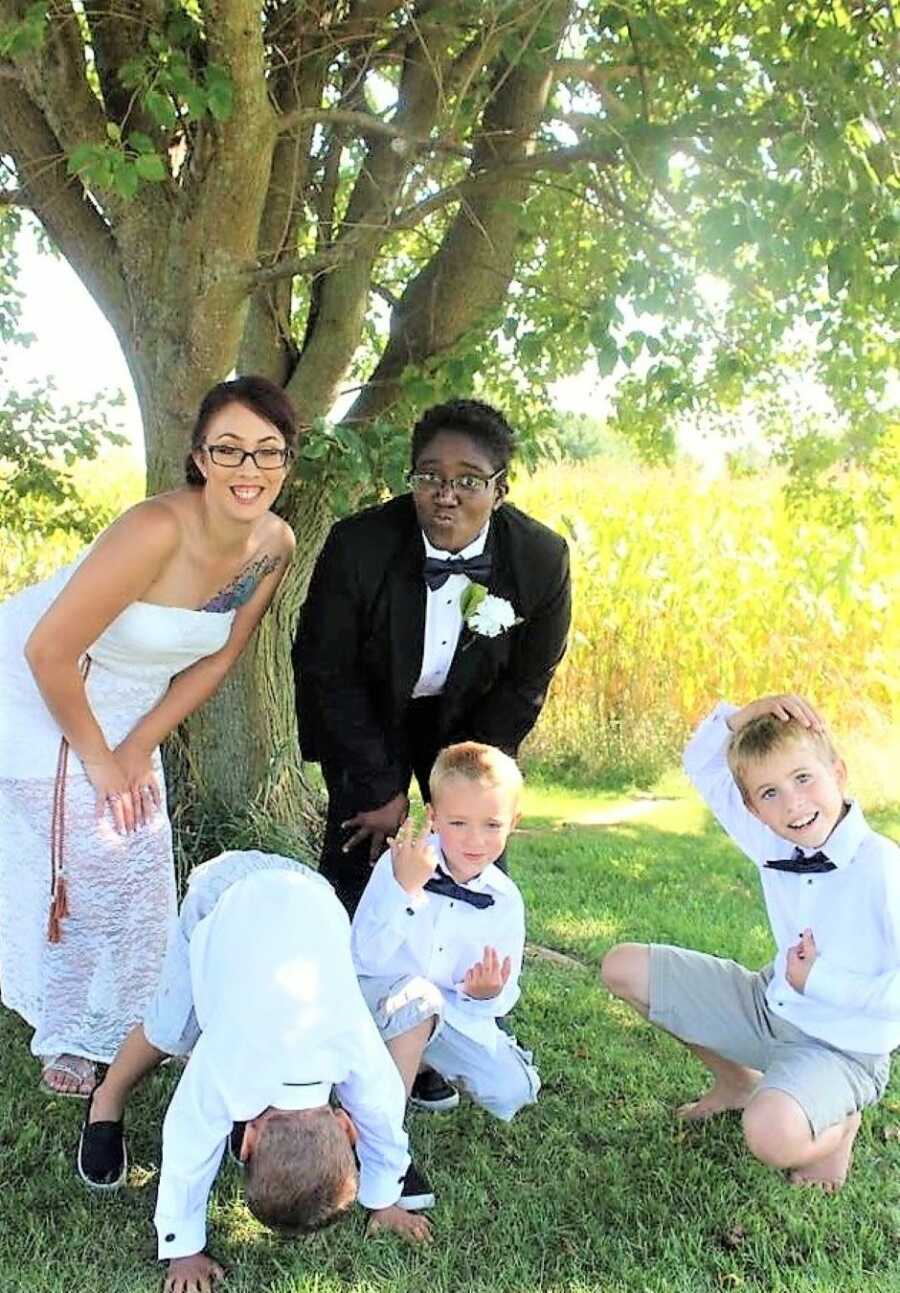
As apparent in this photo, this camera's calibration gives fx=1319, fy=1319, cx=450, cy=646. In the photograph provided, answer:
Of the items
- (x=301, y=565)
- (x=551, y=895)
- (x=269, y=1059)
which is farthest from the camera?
(x=551, y=895)

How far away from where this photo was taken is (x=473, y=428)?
354cm

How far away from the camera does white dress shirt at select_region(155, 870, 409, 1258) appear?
2662 millimetres

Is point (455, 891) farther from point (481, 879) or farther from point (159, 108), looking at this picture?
point (159, 108)

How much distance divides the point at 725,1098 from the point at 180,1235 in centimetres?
158

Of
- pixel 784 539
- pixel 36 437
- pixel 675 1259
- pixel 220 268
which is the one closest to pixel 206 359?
pixel 220 268

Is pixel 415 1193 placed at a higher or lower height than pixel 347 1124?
lower

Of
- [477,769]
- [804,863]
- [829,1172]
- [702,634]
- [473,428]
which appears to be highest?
[473,428]

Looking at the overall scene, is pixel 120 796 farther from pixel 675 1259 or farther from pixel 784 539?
pixel 784 539

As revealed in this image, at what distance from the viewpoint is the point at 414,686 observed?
3.95 m

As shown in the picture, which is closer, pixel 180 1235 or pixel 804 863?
pixel 180 1235

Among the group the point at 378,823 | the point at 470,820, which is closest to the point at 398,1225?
the point at 470,820

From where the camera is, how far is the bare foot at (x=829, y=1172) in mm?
3275

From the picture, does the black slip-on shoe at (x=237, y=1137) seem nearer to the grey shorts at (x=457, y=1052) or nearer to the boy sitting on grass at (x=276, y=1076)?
the boy sitting on grass at (x=276, y=1076)

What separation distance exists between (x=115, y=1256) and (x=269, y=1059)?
72 centimetres
